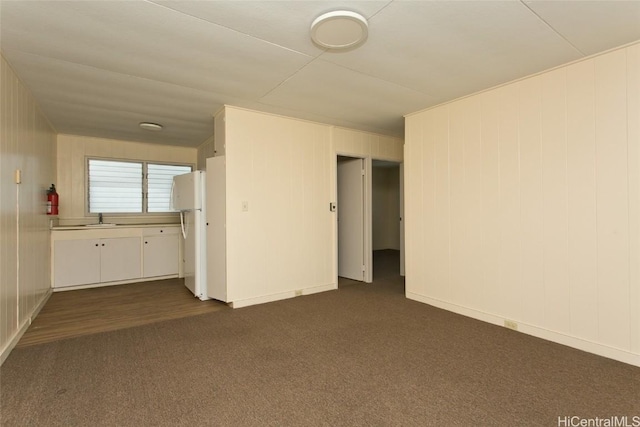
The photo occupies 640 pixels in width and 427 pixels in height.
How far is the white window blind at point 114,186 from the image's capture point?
17.4 ft

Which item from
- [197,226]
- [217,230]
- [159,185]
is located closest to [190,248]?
[197,226]

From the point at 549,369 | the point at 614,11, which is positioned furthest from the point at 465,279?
the point at 614,11

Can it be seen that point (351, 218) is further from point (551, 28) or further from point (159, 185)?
point (159, 185)

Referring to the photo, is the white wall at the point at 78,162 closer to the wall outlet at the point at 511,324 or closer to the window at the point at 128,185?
the window at the point at 128,185

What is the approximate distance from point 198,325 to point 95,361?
916 mm

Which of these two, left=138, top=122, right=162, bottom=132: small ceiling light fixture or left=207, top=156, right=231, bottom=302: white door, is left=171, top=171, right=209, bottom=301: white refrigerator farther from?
left=138, top=122, right=162, bottom=132: small ceiling light fixture

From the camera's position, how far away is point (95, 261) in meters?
4.81

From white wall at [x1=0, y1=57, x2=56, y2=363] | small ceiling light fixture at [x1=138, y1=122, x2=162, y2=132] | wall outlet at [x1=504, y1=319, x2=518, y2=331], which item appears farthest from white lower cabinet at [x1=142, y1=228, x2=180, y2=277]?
wall outlet at [x1=504, y1=319, x2=518, y2=331]

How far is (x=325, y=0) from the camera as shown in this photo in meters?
1.83

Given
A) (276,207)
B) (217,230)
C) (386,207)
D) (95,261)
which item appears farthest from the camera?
(386,207)

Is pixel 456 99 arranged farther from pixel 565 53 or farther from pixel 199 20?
pixel 199 20

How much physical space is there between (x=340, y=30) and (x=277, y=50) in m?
0.57

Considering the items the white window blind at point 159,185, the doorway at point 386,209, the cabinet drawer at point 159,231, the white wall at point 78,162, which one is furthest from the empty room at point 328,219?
the doorway at point 386,209

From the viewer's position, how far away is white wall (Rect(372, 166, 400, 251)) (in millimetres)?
8967
